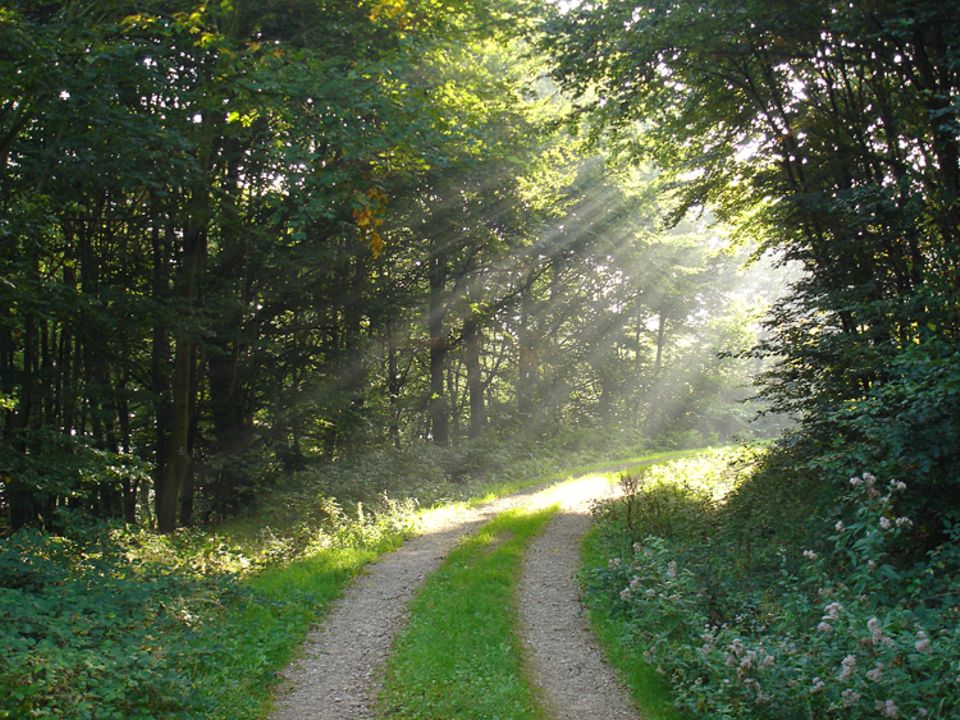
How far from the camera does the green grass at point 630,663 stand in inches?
254

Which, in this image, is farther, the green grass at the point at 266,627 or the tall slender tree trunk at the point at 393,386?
the tall slender tree trunk at the point at 393,386

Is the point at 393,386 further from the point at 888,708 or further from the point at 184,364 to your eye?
the point at 888,708

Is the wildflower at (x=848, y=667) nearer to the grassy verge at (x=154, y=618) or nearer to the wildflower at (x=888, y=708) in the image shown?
the wildflower at (x=888, y=708)

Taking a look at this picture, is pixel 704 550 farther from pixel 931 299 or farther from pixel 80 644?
pixel 80 644

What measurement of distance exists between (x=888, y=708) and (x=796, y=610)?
8.49ft

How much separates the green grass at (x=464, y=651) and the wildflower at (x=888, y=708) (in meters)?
2.80

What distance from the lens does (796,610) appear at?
734 cm

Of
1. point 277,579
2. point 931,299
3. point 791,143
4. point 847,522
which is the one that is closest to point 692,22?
point 791,143

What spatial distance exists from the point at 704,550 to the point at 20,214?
10831 mm

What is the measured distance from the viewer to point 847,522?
10.0 metres

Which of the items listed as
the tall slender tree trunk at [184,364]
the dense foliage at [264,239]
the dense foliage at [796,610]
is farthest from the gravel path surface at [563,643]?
the tall slender tree trunk at [184,364]

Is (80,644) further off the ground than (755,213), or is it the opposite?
(755,213)

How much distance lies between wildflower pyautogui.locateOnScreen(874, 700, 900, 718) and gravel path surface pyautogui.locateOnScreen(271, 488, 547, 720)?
13.8ft

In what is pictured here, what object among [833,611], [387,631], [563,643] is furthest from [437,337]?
[833,611]
